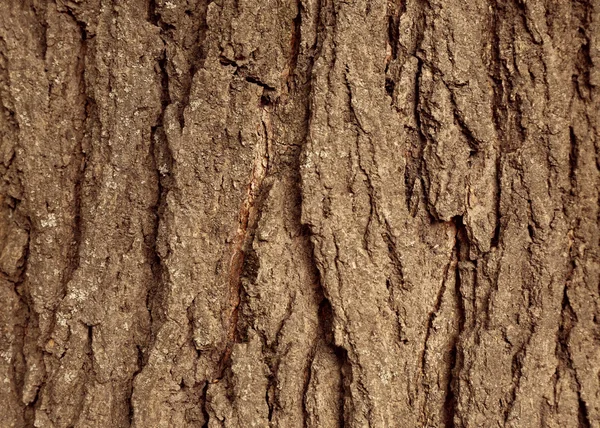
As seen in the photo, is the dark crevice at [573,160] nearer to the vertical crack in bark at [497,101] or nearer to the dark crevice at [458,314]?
the vertical crack in bark at [497,101]

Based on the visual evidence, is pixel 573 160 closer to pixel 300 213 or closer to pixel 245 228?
pixel 300 213

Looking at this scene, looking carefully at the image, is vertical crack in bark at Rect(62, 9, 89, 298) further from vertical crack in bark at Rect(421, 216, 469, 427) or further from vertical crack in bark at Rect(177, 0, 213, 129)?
vertical crack in bark at Rect(421, 216, 469, 427)

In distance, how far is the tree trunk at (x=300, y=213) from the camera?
146 centimetres

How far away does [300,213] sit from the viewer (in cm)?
145

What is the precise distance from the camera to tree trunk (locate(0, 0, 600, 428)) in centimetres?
146

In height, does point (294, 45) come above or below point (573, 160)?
above

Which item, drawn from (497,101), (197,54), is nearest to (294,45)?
(197,54)

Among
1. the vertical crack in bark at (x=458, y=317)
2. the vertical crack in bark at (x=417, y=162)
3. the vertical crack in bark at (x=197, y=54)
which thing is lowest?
the vertical crack in bark at (x=458, y=317)

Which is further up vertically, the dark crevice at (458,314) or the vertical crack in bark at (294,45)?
the vertical crack in bark at (294,45)

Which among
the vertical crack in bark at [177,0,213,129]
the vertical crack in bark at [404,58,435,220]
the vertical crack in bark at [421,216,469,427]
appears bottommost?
the vertical crack in bark at [421,216,469,427]

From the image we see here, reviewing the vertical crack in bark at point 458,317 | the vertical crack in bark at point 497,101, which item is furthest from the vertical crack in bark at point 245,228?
the vertical crack in bark at point 497,101

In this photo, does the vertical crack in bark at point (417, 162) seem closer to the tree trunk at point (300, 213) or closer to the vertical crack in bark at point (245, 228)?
the tree trunk at point (300, 213)

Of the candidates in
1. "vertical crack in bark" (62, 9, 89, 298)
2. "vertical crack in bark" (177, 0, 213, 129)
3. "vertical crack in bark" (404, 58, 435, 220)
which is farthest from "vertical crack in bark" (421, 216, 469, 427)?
"vertical crack in bark" (62, 9, 89, 298)

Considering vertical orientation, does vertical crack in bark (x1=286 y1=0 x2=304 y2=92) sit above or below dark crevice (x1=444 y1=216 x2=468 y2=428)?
above
